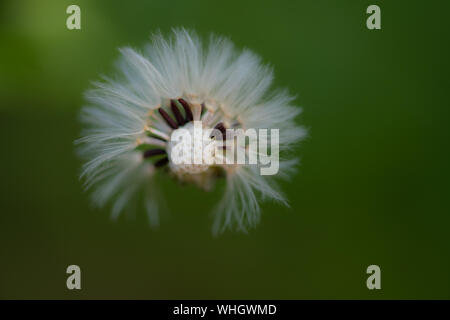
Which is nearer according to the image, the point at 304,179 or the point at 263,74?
the point at 263,74

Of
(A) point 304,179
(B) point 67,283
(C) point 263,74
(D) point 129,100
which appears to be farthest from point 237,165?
(B) point 67,283

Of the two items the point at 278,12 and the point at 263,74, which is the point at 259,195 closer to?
the point at 263,74

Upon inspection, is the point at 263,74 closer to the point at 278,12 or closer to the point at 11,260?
the point at 278,12

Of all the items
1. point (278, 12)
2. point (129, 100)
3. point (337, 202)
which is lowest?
point (337, 202)

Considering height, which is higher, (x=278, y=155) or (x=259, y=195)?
(x=278, y=155)

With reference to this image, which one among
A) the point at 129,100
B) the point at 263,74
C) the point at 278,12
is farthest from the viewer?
the point at 278,12

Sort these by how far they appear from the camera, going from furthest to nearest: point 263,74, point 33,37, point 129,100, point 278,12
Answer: point 278,12
point 33,37
point 129,100
point 263,74
